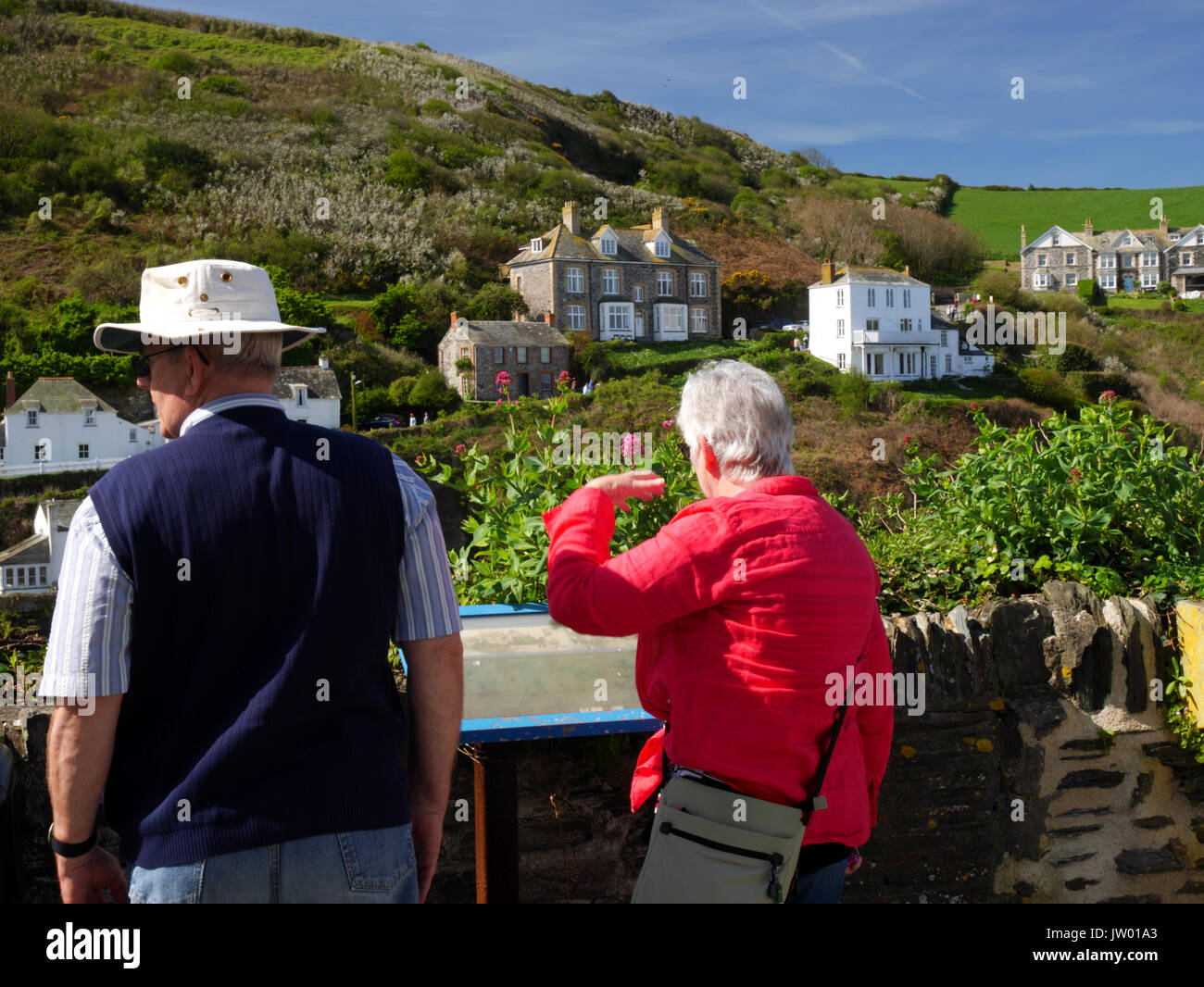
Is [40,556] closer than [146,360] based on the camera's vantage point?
No

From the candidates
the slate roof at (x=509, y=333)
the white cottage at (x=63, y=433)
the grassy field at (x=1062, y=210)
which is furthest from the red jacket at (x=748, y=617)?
the grassy field at (x=1062, y=210)

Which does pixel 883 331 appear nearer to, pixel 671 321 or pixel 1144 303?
pixel 671 321

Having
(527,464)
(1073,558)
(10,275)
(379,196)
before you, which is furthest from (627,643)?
(379,196)

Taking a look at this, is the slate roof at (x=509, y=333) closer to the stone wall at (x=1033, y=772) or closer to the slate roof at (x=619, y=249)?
the slate roof at (x=619, y=249)

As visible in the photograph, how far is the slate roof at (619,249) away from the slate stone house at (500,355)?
17.2ft

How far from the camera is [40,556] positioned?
25.1 m

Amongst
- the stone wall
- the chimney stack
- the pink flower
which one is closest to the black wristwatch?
the stone wall

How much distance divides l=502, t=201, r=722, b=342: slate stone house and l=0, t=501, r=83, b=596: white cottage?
2128 cm

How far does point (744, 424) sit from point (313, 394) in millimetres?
32355

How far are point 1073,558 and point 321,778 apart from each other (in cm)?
251

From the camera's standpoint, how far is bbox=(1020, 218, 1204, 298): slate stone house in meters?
60.4

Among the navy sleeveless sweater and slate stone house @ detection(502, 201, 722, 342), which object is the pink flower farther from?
slate stone house @ detection(502, 201, 722, 342)

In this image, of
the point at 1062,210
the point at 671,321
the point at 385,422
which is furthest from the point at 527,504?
the point at 1062,210

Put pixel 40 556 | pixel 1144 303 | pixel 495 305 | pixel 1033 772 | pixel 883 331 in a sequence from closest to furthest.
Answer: pixel 1033 772 → pixel 40 556 → pixel 495 305 → pixel 883 331 → pixel 1144 303
